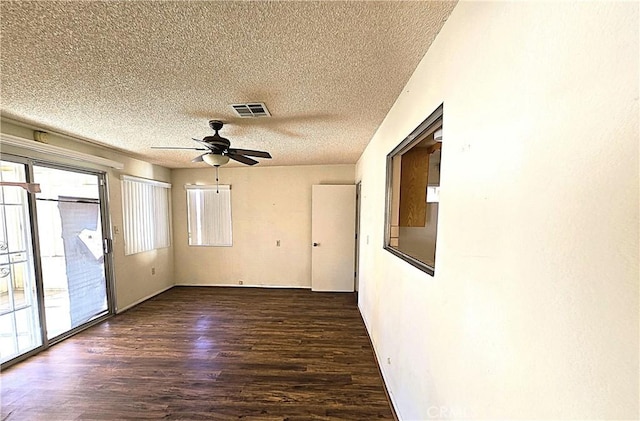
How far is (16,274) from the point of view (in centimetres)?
239

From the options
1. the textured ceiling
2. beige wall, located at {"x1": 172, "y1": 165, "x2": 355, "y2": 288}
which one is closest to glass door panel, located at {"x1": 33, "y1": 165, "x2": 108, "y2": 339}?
the textured ceiling

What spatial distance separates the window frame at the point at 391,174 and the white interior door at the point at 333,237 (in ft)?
6.75

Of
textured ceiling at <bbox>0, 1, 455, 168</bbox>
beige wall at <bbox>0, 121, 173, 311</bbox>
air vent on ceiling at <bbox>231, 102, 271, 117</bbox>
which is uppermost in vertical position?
textured ceiling at <bbox>0, 1, 455, 168</bbox>

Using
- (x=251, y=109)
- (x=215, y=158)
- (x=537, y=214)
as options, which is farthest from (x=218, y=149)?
(x=537, y=214)

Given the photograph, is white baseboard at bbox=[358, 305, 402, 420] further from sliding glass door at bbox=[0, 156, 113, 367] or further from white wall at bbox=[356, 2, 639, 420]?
sliding glass door at bbox=[0, 156, 113, 367]

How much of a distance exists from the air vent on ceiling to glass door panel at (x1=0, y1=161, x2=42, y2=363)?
233cm

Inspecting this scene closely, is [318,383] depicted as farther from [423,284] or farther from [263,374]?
[423,284]

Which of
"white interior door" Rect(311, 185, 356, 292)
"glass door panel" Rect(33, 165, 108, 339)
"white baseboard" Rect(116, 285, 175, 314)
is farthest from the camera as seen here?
"white interior door" Rect(311, 185, 356, 292)

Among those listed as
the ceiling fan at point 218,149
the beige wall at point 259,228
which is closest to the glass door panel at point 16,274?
the ceiling fan at point 218,149

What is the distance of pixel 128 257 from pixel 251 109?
3305 millimetres

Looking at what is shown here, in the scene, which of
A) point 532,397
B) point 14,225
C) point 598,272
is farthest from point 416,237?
point 14,225

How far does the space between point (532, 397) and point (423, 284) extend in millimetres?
711

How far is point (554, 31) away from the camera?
572 mm

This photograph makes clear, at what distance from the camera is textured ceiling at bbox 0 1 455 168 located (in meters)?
1.01
